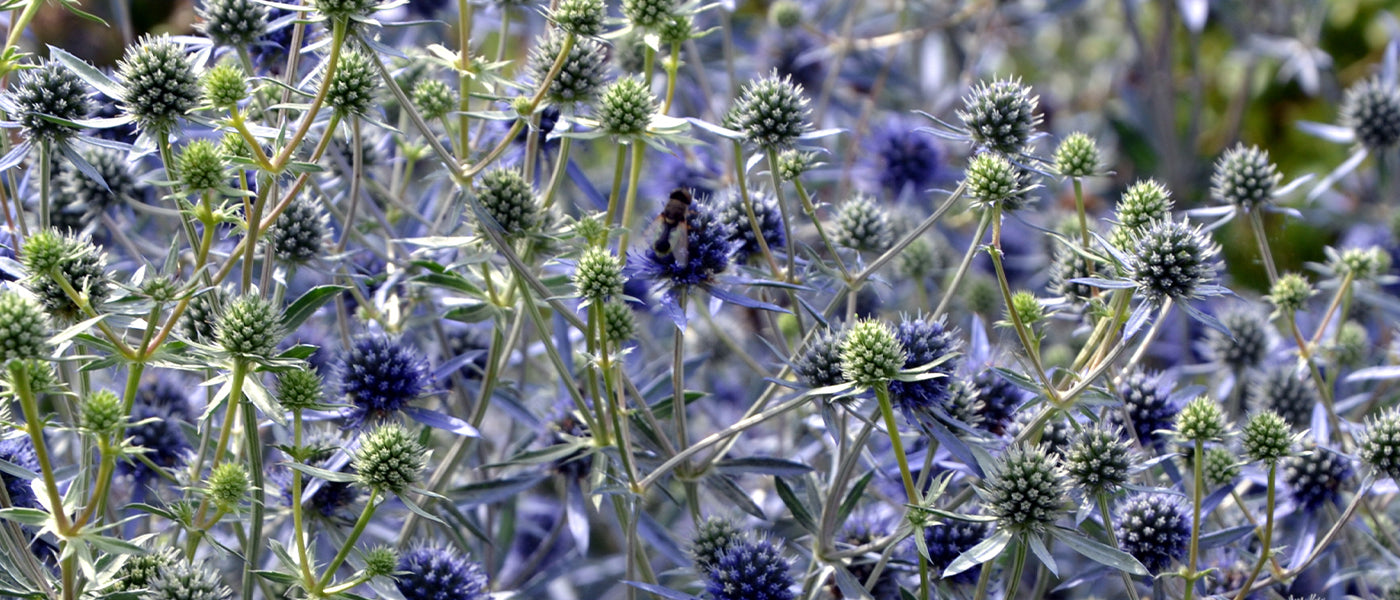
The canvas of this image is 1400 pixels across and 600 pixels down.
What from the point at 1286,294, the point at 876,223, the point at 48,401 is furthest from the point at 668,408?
the point at 48,401

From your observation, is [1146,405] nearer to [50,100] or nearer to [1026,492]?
[1026,492]

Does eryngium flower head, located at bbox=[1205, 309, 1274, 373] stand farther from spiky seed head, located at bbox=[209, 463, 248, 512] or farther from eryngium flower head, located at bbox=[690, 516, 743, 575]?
spiky seed head, located at bbox=[209, 463, 248, 512]

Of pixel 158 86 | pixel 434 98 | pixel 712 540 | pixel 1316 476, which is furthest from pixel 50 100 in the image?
pixel 1316 476

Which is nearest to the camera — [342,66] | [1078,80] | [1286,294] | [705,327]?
[342,66]

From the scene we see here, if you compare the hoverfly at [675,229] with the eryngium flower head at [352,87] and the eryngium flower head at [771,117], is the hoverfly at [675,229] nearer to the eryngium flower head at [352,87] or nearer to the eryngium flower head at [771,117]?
the eryngium flower head at [771,117]

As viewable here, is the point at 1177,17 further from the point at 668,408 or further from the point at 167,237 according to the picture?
the point at 167,237

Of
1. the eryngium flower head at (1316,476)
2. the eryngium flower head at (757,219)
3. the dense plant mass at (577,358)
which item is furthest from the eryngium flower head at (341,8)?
the eryngium flower head at (1316,476)
